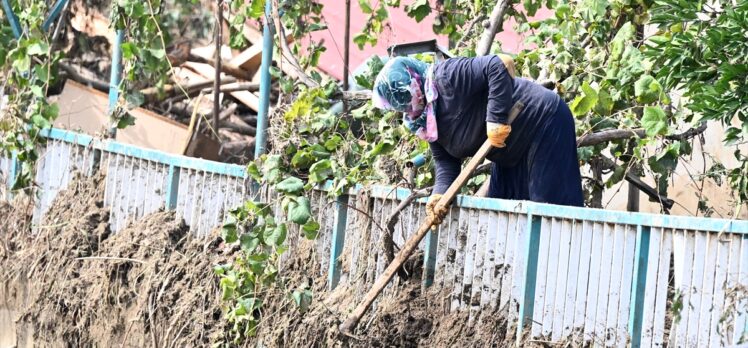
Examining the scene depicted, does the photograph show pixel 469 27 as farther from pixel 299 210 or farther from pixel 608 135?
pixel 299 210

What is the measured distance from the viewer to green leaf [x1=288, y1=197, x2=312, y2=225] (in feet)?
20.9

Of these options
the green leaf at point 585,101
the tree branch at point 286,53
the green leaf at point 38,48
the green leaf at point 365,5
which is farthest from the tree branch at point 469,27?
the green leaf at point 38,48

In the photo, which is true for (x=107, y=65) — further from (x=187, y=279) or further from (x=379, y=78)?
(x=379, y=78)

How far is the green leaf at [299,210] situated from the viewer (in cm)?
636

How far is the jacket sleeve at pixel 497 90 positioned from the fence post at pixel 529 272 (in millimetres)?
584

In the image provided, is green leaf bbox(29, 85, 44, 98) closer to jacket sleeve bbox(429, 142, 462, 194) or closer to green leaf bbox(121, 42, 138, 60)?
green leaf bbox(121, 42, 138, 60)

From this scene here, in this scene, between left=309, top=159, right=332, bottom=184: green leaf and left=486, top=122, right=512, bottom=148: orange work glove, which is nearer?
left=486, top=122, right=512, bottom=148: orange work glove

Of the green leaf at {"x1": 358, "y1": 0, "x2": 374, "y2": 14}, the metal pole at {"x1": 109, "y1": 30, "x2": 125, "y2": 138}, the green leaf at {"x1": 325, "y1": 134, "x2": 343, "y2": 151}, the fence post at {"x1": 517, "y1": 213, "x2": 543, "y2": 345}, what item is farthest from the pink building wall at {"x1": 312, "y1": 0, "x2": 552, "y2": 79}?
the fence post at {"x1": 517, "y1": 213, "x2": 543, "y2": 345}

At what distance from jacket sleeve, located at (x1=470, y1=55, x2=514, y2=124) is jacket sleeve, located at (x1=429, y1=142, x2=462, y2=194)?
1.50 ft

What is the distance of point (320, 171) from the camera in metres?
6.73

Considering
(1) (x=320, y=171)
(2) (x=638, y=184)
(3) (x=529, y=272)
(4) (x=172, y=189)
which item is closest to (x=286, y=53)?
(1) (x=320, y=171)

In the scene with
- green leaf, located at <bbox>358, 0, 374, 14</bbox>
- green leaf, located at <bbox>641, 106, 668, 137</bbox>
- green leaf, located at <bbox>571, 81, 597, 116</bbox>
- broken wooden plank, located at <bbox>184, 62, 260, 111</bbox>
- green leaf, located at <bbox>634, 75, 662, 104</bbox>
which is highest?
green leaf, located at <bbox>358, 0, 374, 14</bbox>

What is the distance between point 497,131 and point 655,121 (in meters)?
0.85

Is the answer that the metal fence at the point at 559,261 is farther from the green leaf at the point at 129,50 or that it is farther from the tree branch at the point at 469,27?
the tree branch at the point at 469,27
